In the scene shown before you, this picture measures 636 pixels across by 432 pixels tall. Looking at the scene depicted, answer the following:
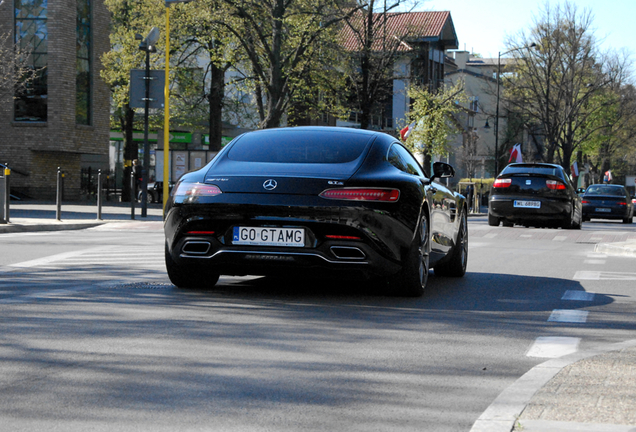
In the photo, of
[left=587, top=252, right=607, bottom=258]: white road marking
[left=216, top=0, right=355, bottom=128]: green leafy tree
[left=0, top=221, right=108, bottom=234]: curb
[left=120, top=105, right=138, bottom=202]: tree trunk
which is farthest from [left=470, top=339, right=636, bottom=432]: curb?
[left=120, top=105, right=138, bottom=202]: tree trunk

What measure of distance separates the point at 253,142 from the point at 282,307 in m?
1.70

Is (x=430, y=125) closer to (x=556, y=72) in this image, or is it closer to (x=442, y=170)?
(x=556, y=72)

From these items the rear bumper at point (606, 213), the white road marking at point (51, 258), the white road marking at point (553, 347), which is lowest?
the rear bumper at point (606, 213)

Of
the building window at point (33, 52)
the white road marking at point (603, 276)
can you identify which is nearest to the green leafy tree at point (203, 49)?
the building window at point (33, 52)

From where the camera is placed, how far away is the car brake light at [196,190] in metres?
7.98

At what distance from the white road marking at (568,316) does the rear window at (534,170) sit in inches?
610

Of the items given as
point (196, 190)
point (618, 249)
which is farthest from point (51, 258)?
point (618, 249)

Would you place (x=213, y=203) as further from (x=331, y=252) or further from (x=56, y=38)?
(x=56, y=38)

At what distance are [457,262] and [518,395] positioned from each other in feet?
20.2

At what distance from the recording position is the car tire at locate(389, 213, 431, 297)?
8.21 metres

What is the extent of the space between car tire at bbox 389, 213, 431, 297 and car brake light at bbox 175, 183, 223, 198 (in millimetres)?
1684

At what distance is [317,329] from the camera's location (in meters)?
6.68

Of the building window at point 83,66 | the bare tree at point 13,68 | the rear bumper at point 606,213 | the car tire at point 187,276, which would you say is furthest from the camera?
the building window at point 83,66

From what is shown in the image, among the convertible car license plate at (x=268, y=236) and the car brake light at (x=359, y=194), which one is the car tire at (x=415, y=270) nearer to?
the car brake light at (x=359, y=194)
